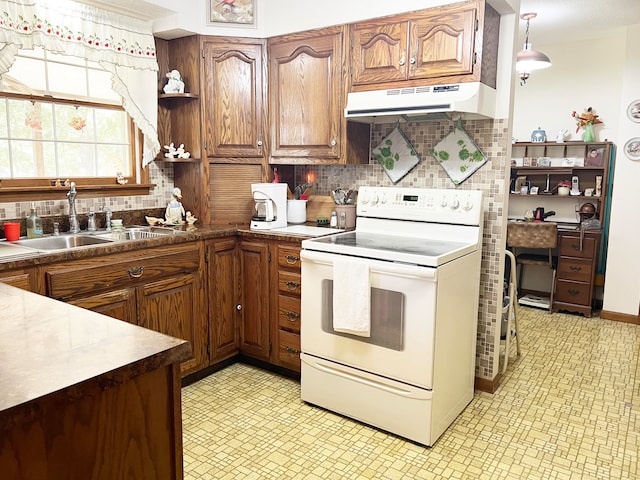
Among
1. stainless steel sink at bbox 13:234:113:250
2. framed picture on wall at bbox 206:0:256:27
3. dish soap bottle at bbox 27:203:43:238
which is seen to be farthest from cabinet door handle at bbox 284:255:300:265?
framed picture on wall at bbox 206:0:256:27

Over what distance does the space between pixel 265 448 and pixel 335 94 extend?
2053 millimetres

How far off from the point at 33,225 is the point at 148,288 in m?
0.72

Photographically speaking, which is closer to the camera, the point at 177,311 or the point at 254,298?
the point at 177,311

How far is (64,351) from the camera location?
101 centimetres

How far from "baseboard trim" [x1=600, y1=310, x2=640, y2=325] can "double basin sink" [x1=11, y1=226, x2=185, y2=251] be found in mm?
3832

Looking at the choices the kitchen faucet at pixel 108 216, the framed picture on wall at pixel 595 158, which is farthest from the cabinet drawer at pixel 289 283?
the framed picture on wall at pixel 595 158

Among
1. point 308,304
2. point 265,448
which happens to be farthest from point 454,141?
point 265,448

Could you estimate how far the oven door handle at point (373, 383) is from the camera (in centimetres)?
238

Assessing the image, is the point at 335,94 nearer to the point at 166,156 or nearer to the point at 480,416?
the point at 166,156

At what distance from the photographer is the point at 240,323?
10.8 ft

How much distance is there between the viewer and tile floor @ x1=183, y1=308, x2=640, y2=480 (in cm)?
223

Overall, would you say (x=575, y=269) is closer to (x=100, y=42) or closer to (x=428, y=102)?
(x=428, y=102)

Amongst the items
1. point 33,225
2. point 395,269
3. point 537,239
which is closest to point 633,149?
point 537,239

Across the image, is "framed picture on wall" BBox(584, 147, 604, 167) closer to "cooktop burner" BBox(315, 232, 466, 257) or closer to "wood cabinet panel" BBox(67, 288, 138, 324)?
"cooktop burner" BBox(315, 232, 466, 257)
